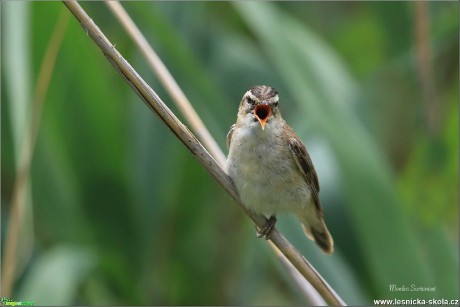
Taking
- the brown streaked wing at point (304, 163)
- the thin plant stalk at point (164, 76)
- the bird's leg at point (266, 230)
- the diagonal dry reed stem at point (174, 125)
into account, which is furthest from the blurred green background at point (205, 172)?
the diagonal dry reed stem at point (174, 125)

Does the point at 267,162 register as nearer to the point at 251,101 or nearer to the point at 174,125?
the point at 251,101

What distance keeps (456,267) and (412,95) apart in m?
1.40

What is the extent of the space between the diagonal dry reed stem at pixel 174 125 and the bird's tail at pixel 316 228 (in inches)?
23.0

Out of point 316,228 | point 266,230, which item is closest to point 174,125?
point 266,230

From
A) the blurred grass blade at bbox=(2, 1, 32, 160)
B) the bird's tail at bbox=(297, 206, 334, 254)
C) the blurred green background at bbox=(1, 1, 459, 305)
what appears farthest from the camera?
the bird's tail at bbox=(297, 206, 334, 254)

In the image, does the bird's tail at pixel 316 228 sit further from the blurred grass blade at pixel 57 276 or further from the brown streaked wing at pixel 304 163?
the blurred grass blade at pixel 57 276

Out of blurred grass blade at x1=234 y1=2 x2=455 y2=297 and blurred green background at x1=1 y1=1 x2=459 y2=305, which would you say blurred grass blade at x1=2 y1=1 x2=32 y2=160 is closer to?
blurred green background at x1=1 y1=1 x2=459 y2=305

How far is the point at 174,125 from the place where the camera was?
7.32 ft

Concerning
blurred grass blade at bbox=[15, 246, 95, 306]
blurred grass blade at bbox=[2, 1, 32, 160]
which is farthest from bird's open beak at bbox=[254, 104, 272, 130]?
blurred grass blade at bbox=[15, 246, 95, 306]

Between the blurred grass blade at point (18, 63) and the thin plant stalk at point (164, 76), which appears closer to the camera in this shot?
the thin plant stalk at point (164, 76)

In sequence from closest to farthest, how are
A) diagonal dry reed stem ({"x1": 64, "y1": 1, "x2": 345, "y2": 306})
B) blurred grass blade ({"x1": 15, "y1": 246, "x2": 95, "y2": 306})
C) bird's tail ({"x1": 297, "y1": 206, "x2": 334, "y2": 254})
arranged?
diagonal dry reed stem ({"x1": 64, "y1": 1, "x2": 345, "y2": 306}) → blurred grass blade ({"x1": 15, "y1": 246, "x2": 95, "y2": 306}) → bird's tail ({"x1": 297, "y1": 206, "x2": 334, "y2": 254})

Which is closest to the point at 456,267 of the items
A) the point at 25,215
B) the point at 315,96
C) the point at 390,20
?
the point at 315,96

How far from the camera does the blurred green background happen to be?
10.3 feet

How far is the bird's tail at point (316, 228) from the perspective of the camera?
10.7 ft
